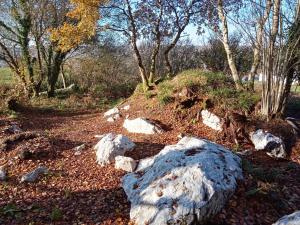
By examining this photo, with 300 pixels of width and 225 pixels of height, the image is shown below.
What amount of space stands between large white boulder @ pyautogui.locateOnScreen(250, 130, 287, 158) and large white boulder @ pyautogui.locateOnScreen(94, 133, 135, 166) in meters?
2.81

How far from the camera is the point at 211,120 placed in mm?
8266

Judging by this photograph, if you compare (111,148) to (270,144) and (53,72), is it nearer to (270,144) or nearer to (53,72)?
(270,144)

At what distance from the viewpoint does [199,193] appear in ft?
14.4

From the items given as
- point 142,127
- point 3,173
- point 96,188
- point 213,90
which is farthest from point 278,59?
point 3,173

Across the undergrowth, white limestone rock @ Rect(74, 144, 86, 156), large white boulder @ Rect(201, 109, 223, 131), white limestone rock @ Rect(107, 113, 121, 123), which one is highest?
the undergrowth

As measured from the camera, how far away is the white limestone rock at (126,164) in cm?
593

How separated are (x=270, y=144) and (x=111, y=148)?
136 inches

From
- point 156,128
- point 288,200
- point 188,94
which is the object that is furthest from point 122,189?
point 188,94

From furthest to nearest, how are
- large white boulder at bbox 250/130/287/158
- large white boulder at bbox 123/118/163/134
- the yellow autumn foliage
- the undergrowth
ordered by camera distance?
the yellow autumn foliage → the undergrowth → large white boulder at bbox 123/118/163/134 → large white boulder at bbox 250/130/287/158

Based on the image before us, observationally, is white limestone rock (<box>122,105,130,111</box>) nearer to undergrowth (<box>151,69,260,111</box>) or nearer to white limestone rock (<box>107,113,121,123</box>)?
white limestone rock (<box>107,113,121,123</box>)

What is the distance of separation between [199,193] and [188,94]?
4942 mm

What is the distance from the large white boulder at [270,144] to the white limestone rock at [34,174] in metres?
4.41

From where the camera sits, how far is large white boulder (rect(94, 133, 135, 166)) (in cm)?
634

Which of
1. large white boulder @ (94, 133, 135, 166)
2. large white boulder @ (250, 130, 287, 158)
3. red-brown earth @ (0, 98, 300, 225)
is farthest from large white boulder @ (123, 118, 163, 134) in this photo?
large white boulder @ (250, 130, 287, 158)
